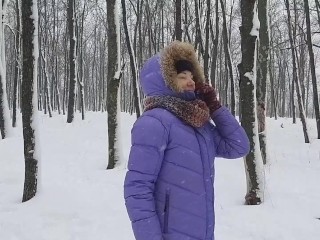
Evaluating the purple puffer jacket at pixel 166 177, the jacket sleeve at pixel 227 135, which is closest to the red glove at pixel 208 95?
the jacket sleeve at pixel 227 135

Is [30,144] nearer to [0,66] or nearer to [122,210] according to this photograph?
[122,210]

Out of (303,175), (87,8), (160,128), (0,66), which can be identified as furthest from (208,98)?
(87,8)

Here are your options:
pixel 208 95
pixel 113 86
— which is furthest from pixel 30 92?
pixel 208 95

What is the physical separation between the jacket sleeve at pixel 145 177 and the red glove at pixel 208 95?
0.49 m

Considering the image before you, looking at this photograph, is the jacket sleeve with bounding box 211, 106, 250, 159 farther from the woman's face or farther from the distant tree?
the distant tree

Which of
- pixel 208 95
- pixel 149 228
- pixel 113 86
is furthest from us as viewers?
pixel 113 86

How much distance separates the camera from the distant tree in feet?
23.3

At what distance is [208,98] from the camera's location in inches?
104

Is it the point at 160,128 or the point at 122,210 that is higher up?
the point at 160,128

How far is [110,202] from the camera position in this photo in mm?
6734

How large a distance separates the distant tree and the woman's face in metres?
5.27

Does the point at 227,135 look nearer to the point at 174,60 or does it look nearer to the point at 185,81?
the point at 185,81

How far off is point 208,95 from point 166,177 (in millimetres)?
660

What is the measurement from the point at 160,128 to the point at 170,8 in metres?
26.9
